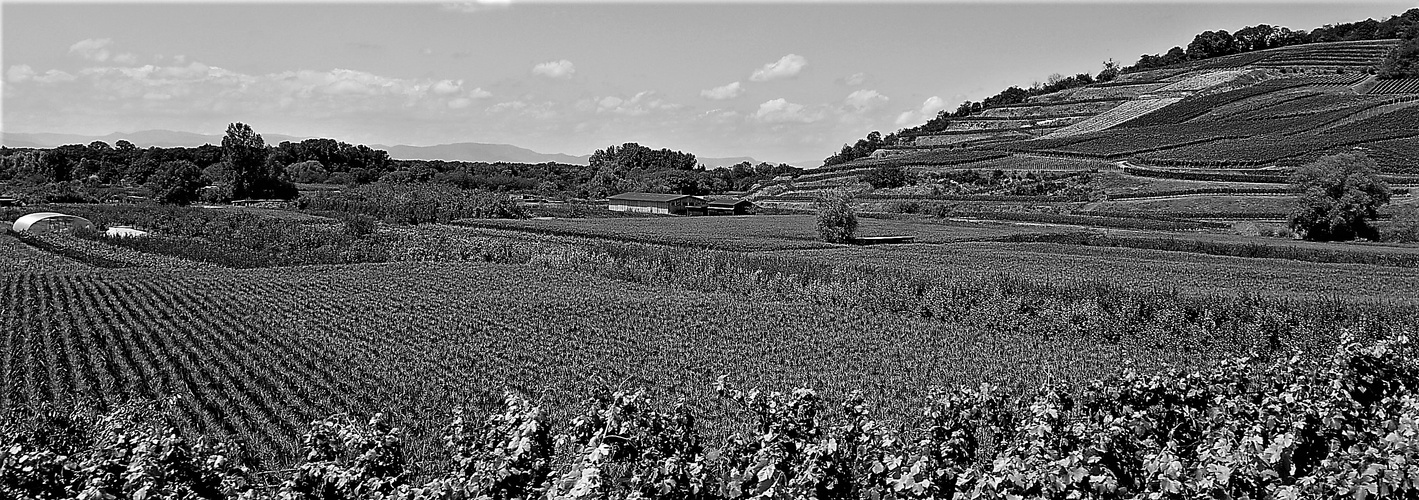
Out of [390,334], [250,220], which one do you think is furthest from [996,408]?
[250,220]

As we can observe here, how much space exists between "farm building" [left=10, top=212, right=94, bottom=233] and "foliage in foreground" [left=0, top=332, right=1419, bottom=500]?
184 feet

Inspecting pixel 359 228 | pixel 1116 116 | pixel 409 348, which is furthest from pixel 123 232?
pixel 1116 116

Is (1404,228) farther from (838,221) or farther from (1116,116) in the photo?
(1116,116)

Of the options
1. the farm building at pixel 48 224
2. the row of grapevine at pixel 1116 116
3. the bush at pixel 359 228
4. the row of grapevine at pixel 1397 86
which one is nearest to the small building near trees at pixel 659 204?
the bush at pixel 359 228

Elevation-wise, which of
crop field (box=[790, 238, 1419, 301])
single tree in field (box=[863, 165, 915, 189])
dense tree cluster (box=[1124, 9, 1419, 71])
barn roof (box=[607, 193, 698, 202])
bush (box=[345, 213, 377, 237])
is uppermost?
dense tree cluster (box=[1124, 9, 1419, 71])

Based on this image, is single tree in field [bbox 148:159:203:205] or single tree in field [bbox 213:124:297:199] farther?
single tree in field [bbox 213:124:297:199]

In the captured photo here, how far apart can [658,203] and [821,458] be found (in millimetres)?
88190

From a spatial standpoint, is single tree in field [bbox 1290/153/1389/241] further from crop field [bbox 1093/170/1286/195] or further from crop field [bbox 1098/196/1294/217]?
crop field [bbox 1093/170/1286/195]

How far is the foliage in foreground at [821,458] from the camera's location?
20.0 feet

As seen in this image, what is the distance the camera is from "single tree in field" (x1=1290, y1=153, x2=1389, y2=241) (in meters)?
47.9

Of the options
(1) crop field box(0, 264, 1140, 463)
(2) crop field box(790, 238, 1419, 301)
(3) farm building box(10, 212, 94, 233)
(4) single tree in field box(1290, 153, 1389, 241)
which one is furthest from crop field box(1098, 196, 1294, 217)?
(3) farm building box(10, 212, 94, 233)

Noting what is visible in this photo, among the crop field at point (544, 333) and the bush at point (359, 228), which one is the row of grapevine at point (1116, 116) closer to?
the crop field at point (544, 333)

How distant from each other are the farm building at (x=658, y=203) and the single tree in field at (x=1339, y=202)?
57123 mm

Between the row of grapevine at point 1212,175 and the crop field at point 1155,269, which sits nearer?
the crop field at point 1155,269
